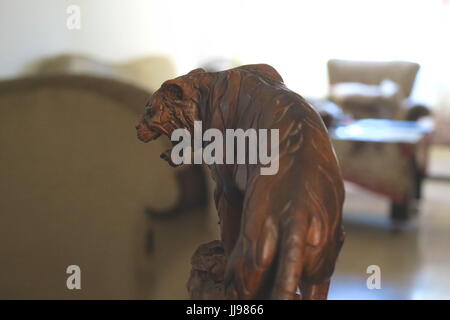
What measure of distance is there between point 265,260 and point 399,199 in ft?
11.7

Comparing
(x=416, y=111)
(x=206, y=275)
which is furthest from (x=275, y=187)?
(x=416, y=111)

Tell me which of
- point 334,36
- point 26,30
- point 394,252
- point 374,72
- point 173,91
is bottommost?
point 394,252

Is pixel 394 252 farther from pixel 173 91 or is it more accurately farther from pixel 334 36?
pixel 334 36

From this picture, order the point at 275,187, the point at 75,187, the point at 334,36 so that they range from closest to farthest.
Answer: the point at 275,187 < the point at 75,187 < the point at 334,36

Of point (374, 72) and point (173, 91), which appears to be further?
point (374, 72)

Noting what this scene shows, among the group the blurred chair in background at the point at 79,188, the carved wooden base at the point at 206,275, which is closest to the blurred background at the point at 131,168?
the blurred chair in background at the point at 79,188

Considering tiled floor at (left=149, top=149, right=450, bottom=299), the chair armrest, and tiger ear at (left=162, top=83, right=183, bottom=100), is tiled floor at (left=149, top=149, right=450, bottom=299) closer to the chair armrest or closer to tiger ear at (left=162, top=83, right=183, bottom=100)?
the chair armrest

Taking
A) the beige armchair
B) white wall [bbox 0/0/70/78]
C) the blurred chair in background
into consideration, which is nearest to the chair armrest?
the beige armchair

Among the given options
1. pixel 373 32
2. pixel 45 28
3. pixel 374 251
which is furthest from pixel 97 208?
pixel 373 32

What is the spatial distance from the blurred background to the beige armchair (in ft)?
0.04

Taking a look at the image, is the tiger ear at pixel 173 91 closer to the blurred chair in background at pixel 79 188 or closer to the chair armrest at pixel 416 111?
the blurred chair in background at pixel 79 188

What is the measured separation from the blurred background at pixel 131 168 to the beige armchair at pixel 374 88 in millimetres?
13

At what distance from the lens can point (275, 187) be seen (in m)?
0.42

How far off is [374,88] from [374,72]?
248mm
